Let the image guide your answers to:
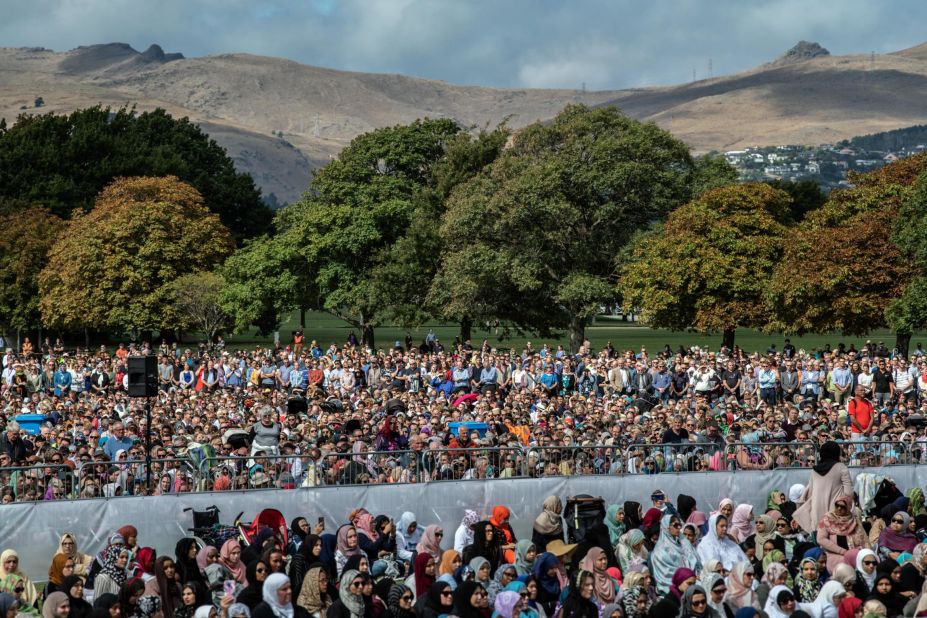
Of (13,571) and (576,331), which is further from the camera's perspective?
(576,331)

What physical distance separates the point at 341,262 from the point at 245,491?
1541 inches

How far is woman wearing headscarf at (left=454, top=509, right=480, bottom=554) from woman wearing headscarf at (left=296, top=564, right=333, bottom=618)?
8.97 ft

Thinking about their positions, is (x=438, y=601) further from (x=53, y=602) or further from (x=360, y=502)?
(x=360, y=502)

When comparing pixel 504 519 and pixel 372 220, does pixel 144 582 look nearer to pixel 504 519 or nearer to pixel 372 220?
pixel 504 519

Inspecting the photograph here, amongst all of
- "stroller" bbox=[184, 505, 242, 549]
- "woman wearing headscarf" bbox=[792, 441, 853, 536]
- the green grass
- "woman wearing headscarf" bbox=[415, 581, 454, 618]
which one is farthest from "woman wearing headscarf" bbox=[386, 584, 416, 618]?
the green grass

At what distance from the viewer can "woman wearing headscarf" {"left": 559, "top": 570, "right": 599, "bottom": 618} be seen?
1284 cm

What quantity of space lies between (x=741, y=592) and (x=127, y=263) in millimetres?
50314

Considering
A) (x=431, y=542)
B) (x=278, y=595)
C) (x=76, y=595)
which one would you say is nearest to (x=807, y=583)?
(x=431, y=542)

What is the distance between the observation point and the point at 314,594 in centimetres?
1272

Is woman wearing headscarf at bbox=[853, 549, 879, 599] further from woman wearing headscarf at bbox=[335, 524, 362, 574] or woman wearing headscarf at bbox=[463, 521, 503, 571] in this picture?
woman wearing headscarf at bbox=[335, 524, 362, 574]

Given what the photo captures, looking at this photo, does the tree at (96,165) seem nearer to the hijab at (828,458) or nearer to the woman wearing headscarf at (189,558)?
the hijab at (828,458)

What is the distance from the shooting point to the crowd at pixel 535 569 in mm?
12523

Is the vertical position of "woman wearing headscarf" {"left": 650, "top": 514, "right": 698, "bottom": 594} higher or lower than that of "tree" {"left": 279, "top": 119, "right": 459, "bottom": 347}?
lower

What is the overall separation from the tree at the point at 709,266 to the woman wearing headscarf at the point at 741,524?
32327 mm
